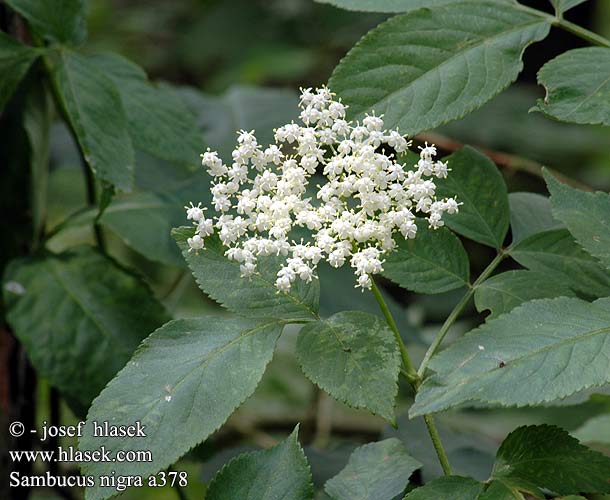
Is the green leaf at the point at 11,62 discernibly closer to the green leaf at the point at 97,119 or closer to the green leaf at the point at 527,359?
the green leaf at the point at 97,119

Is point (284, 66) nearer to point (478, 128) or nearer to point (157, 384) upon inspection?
point (478, 128)

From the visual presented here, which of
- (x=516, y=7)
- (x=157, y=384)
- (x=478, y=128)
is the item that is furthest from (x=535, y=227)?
(x=478, y=128)

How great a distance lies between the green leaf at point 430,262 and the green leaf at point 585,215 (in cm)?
15

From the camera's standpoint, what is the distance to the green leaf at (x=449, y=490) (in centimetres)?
89

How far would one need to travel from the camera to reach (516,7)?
1120 mm

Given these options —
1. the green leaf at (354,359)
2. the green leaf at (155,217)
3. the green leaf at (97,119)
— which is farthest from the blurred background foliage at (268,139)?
the green leaf at (354,359)

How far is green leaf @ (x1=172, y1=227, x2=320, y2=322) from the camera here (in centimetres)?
96

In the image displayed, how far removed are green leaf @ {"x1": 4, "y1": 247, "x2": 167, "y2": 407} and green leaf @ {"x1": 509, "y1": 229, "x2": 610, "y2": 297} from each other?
25.3 inches

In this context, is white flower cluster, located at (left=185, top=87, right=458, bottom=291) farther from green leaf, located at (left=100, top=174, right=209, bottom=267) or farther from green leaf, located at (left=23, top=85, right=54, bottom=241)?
green leaf, located at (left=23, top=85, right=54, bottom=241)

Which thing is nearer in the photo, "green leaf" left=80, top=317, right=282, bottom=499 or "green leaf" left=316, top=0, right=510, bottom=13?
"green leaf" left=80, top=317, right=282, bottom=499

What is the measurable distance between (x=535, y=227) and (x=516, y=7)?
31cm

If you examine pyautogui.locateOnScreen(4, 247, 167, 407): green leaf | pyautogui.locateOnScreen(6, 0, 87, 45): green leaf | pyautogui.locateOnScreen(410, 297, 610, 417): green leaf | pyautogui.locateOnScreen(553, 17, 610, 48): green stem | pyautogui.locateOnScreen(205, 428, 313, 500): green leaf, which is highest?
pyautogui.locateOnScreen(553, 17, 610, 48): green stem

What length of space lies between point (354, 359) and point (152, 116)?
2.25ft

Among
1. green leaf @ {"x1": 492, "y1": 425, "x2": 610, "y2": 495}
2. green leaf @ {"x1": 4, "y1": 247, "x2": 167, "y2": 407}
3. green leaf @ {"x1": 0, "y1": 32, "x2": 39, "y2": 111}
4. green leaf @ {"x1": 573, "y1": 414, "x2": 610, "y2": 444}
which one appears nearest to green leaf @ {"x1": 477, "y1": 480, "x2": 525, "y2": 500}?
green leaf @ {"x1": 492, "y1": 425, "x2": 610, "y2": 495}
